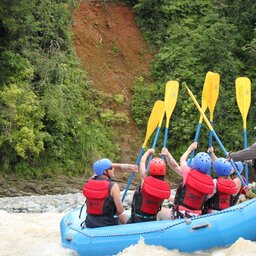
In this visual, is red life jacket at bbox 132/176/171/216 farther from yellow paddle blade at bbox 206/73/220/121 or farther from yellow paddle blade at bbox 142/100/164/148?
yellow paddle blade at bbox 206/73/220/121

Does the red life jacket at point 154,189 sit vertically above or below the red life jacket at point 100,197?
above

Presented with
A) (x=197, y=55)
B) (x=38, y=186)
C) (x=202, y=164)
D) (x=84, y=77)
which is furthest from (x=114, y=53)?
(x=202, y=164)

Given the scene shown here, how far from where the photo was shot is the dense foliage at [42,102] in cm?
1193

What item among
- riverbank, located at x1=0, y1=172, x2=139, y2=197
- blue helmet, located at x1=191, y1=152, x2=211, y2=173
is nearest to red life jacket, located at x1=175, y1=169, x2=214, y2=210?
blue helmet, located at x1=191, y1=152, x2=211, y2=173

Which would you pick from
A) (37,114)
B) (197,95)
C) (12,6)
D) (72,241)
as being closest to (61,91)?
(37,114)

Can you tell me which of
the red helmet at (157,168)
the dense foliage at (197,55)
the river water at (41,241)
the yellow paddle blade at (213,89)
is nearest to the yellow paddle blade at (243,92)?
the yellow paddle blade at (213,89)

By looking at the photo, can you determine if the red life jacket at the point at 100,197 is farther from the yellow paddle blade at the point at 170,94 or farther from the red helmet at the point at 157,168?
the yellow paddle blade at the point at 170,94

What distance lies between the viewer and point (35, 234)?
7531 mm

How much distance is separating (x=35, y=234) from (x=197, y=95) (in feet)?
26.6

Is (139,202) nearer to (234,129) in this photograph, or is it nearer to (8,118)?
(8,118)

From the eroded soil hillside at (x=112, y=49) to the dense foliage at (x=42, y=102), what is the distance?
106cm

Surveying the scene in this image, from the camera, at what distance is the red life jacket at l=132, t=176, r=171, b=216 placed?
580 cm

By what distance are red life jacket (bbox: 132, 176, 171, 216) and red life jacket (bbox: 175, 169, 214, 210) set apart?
0.18 m

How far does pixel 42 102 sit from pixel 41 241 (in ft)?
19.2
